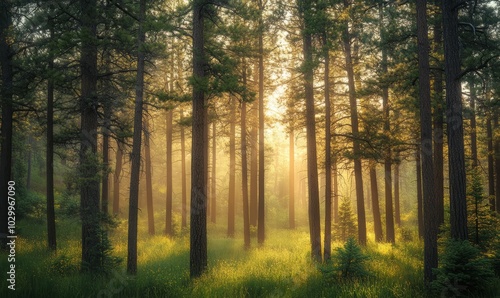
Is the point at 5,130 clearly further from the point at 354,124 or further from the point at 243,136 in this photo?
the point at 354,124

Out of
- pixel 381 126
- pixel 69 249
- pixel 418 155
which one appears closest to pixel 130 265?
pixel 69 249

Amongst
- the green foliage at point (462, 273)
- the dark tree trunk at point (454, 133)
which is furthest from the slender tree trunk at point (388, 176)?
the green foliage at point (462, 273)

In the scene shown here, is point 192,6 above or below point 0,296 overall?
above

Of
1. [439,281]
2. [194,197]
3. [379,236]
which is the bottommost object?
[379,236]

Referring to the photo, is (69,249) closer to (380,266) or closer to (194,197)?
(194,197)

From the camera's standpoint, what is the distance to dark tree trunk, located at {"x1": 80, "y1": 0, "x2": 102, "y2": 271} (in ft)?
32.8

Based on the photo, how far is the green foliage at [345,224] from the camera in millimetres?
19484

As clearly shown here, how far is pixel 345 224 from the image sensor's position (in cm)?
1969

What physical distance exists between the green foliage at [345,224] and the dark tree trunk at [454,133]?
1095cm

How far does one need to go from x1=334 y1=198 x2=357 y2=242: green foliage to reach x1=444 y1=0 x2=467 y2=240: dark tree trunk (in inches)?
431

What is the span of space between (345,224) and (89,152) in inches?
603

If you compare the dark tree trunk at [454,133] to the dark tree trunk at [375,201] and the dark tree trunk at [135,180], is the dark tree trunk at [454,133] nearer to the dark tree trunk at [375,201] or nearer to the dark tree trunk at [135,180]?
the dark tree trunk at [375,201]

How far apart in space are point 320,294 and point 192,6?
30.2ft

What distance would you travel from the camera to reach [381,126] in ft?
51.3
